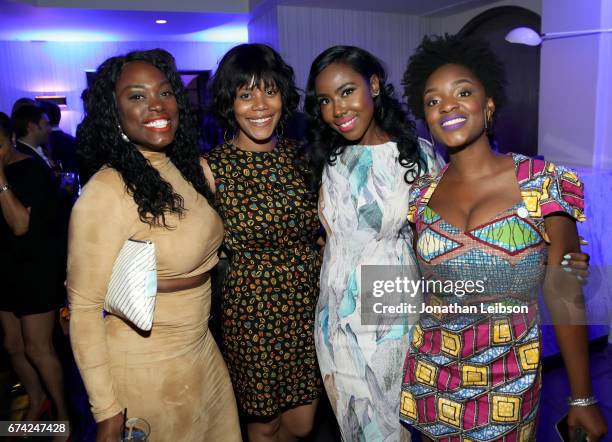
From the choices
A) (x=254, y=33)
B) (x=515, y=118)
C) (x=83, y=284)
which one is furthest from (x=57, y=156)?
(x=515, y=118)

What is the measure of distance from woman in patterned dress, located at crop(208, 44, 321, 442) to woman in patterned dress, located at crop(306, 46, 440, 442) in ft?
0.32

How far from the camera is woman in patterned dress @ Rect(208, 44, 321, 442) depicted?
177cm

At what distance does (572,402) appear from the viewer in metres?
1.22

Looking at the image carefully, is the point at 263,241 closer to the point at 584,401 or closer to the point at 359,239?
the point at 359,239

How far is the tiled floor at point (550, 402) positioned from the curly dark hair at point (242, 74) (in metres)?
1.73

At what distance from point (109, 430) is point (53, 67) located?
9.43m

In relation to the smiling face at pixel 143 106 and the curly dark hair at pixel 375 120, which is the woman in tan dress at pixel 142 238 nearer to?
the smiling face at pixel 143 106

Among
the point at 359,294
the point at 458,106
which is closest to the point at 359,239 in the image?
the point at 359,294

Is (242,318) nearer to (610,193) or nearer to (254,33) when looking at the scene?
(610,193)

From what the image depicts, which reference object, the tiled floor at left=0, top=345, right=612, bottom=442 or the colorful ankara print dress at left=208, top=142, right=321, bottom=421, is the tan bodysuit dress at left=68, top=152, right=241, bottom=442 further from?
the tiled floor at left=0, top=345, right=612, bottom=442

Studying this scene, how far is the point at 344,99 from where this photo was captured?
1.72 metres

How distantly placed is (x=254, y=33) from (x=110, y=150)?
616cm

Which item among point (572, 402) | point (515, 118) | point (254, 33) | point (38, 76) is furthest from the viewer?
point (38, 76)

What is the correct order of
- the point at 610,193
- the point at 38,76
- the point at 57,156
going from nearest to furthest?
the point at 610,193
the point at 57,156
the point at 38,76
